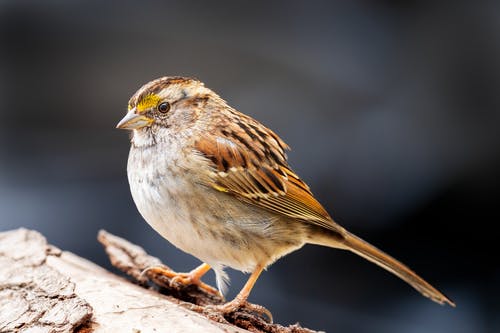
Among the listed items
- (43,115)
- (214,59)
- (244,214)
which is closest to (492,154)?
(214,59)

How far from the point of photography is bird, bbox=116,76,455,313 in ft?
7.98

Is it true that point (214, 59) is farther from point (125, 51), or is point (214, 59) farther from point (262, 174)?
point (262, 174)

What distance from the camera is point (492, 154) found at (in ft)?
14.0

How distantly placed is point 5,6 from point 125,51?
0.91m

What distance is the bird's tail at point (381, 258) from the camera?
2.78m

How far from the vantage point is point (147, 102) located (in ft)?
8.37

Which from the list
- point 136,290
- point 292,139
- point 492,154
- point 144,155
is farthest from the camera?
point 292,139

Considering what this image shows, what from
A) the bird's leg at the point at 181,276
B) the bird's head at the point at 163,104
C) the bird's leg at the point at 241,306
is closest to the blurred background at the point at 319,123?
Result: the bird's leg at the point at 181,276

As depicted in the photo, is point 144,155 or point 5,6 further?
point 5,6

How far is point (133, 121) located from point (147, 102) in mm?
87

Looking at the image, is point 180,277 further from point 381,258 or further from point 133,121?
point 381,258

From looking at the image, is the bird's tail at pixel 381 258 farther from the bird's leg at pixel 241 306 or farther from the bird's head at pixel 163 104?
the bird's head at pixel 163 104

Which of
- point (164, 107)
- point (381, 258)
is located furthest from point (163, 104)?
point (381, 258)

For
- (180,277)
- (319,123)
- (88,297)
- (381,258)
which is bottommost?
(88,297)
